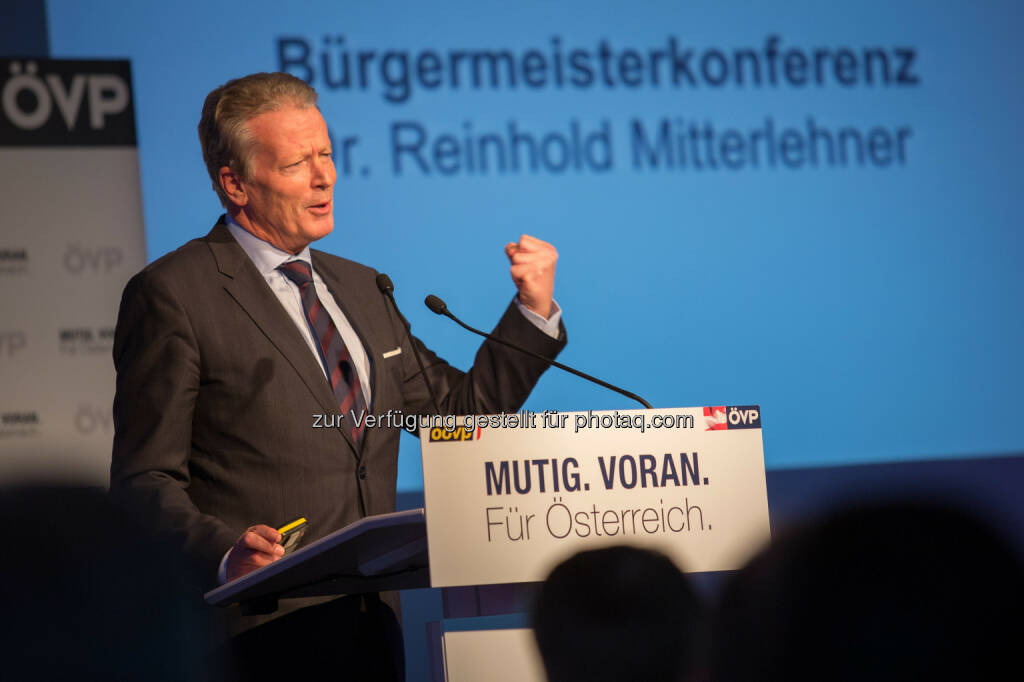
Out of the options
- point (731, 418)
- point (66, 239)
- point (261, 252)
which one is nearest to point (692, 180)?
point (261, 252)

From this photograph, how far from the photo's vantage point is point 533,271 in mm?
2566

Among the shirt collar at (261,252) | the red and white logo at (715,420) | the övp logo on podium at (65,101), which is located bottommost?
the red and white logo at (715,420)

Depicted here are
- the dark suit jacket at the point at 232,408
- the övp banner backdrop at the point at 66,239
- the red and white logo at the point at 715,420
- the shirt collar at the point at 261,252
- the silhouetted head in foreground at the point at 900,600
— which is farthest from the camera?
the övp banner backdrop at the point at 66,239

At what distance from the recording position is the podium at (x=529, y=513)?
1811mm

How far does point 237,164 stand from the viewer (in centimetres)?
274

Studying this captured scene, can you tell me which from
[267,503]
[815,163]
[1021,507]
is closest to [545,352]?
[267,503]

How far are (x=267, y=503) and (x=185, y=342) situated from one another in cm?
38

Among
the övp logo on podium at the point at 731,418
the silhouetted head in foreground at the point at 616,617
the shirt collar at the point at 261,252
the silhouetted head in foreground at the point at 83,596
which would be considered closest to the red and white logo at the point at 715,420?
the övp logo on podium at the point at 731,418

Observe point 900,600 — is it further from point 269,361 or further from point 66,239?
point 66,239

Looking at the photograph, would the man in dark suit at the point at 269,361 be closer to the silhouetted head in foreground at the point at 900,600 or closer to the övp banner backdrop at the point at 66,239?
the övp banner backdrop at the point at 66,239

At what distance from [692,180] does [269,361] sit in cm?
229

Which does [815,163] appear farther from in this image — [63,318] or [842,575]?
[842,575]

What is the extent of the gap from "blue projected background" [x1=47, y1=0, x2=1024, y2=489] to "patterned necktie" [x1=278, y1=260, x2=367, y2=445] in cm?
123

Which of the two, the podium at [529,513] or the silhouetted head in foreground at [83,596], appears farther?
the podium at [529,513]
